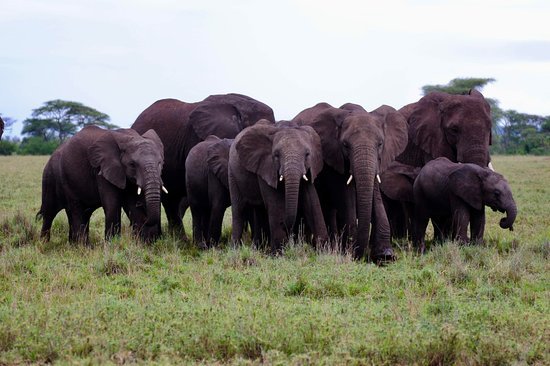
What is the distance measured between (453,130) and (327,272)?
4.51m

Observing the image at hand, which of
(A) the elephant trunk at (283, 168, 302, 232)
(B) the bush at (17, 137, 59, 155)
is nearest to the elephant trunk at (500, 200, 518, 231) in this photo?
(A) the elephant trunk at (283, 168, 302, 232)

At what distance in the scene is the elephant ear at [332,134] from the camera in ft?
34.8

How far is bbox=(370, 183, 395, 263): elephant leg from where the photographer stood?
1024 centimetres

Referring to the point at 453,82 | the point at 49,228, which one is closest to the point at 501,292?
the point at 49,228

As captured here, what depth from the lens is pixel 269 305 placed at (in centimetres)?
737

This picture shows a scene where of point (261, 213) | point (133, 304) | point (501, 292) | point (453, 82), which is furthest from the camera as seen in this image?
point (453, 82)

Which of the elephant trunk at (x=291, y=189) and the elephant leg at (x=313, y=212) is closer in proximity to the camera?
the elephant trunk at (x=291, y=189)

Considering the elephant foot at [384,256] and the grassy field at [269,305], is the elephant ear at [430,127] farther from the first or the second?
the elephant foot at [384,256]

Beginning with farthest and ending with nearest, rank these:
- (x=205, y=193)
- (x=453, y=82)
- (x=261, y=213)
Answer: (x=453, y=82) → (x=205, y=193) → (x=261, y=213)

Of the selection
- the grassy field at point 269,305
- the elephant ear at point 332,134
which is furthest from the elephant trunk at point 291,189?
the elephant ear at point 332,134

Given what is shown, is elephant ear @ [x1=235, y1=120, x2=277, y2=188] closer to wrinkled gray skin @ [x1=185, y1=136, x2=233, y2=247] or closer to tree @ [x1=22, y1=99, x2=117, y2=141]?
wrinkled gray skin @ [x1=185, y1=136, x2=233, y2=247]

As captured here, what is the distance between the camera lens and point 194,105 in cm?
1517

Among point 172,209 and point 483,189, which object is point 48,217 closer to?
point 172,209

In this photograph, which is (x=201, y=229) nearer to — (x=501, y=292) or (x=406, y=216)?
(x=406, y=216)
